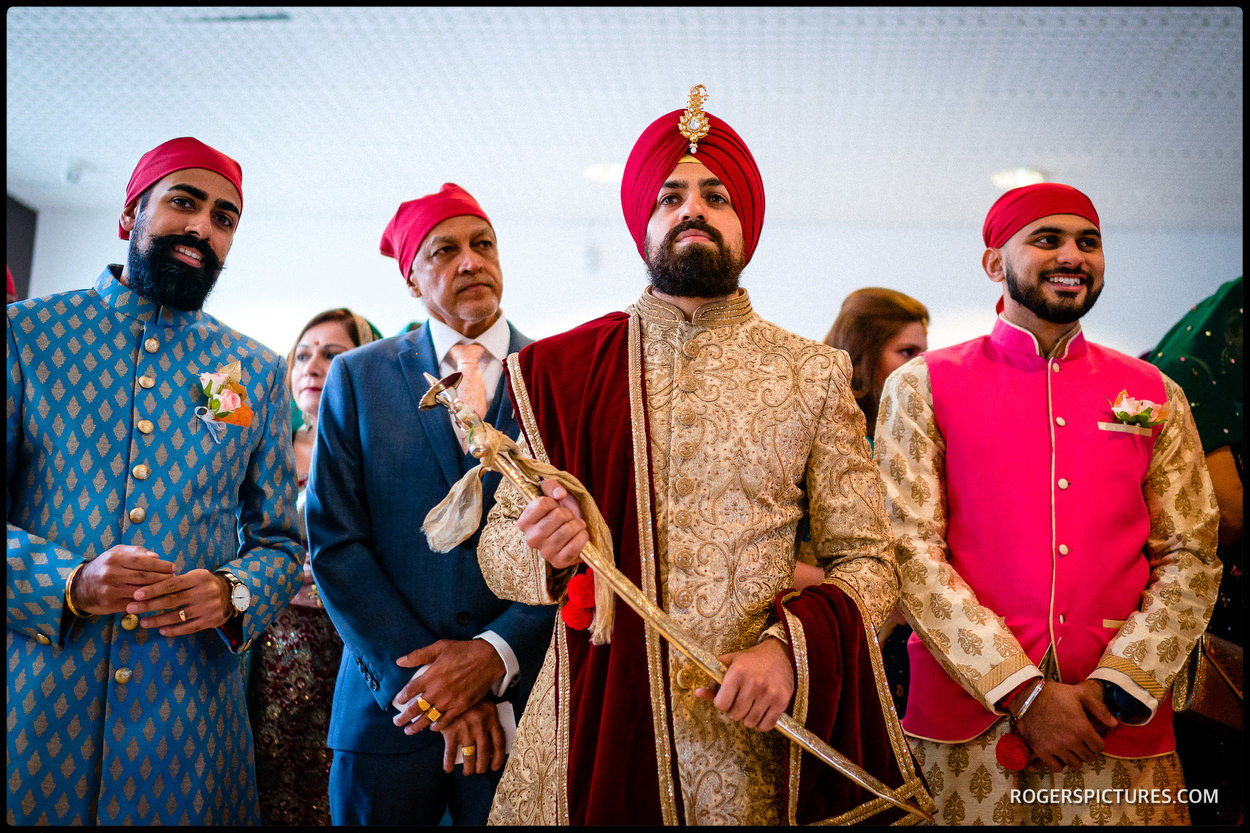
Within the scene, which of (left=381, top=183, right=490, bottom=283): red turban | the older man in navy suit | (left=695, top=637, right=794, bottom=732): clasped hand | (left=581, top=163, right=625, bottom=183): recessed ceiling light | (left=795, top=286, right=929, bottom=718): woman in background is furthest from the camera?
(left=581, top=163, right=625, bottom=183): recessed ceiling light

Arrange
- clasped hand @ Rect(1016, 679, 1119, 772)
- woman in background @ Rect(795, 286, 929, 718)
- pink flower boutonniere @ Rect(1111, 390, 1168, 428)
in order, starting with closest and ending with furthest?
clasped hand @ Rect(1016, 679, 1119, 772)
pink flower boutonniere @ Rect(1111, 390, 1168, 428)
woman in background @ Rect(795, 286, 929, 718)

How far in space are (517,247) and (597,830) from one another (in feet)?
24.1

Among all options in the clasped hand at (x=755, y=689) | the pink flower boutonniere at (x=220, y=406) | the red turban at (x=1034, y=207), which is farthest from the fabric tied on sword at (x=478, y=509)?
the red turban at (x=1034, y=207)

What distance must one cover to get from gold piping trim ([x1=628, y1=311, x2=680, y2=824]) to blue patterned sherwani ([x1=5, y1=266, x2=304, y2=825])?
95 centimetres

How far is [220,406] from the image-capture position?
2229 millimetres

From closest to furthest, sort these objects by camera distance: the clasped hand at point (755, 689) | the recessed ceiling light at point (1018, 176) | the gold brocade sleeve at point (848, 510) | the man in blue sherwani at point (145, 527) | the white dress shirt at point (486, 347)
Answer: the clasped hand at point (755, 689)
the gold brocade sleeve at point (848, 510)
the man in blue sherwani at point (145, 527)
the white dress shirt at point (486, 347)
the recessed ceiling light at point (1018, 176)

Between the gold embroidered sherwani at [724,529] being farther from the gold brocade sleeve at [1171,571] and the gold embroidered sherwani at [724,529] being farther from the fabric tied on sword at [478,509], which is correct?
the gold brocade sleeve at [1171,571]

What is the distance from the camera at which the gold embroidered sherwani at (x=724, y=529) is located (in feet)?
5.75

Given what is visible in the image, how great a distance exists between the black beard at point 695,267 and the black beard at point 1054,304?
893 mm

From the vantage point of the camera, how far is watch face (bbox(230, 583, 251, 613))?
6.93 ft

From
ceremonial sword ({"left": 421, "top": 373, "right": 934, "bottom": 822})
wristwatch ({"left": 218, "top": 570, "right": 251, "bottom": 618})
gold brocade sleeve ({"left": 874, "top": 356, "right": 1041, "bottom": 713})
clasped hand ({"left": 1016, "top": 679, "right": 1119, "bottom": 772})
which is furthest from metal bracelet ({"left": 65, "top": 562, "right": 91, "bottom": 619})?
clasped hand ({"left": 1016, "top": 679, "right": 1119, "bottom": 772})

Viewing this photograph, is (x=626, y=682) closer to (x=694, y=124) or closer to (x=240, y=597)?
(x=240, y=597)

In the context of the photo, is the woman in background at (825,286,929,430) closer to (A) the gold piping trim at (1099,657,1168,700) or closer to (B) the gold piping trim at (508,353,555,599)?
(A) the gold piping trim at (1099,657,1168,700)

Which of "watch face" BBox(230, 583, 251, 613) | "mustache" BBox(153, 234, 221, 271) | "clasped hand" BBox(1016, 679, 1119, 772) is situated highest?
"mustache" BBox(153, 234, 221, 271)
